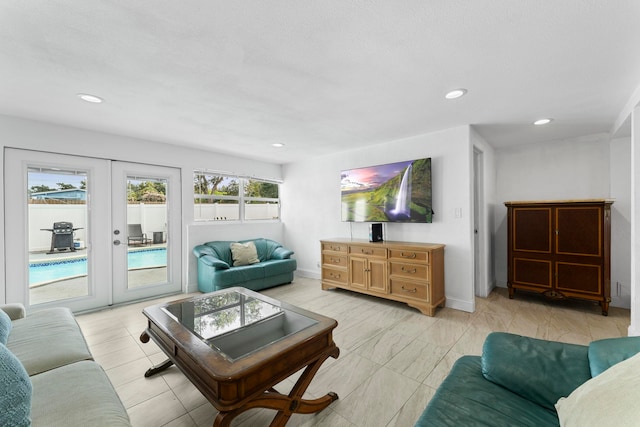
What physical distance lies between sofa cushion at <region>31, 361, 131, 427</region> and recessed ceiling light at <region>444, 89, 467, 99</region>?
304 centimetres

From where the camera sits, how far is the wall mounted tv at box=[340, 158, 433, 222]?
3629 millimetres

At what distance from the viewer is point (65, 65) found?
191 cm

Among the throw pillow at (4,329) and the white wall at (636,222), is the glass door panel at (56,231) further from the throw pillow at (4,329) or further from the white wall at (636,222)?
the white wall at (636,222)

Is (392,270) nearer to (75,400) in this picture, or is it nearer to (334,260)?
(334,260)

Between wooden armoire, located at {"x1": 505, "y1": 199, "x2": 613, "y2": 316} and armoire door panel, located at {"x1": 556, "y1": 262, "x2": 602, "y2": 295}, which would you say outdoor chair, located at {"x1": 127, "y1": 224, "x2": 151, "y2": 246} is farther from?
armoire door panel, located at {"x1": 556, "y1": 262, "x2": 602, "y2": 295}

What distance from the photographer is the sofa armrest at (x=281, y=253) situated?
15.7 ft

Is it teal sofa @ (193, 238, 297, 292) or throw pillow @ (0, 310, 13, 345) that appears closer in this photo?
throw pillow @ (0, 310, 13, 345)

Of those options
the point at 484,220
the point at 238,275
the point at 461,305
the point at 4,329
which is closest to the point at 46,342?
the point at 4,329

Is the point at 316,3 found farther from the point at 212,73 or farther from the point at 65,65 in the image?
the point at 65,65

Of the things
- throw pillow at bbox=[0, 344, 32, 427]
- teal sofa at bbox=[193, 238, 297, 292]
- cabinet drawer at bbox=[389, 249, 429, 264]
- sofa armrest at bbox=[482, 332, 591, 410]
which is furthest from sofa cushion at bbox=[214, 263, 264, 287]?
sofa armrest at bbox=[482, 332, 591, 410]

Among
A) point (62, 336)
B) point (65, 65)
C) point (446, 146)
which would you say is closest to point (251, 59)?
point (65, 65)

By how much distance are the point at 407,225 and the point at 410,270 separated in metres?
0.79

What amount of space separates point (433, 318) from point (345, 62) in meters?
2.84

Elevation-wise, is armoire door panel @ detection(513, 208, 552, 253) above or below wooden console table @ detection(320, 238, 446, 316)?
above
